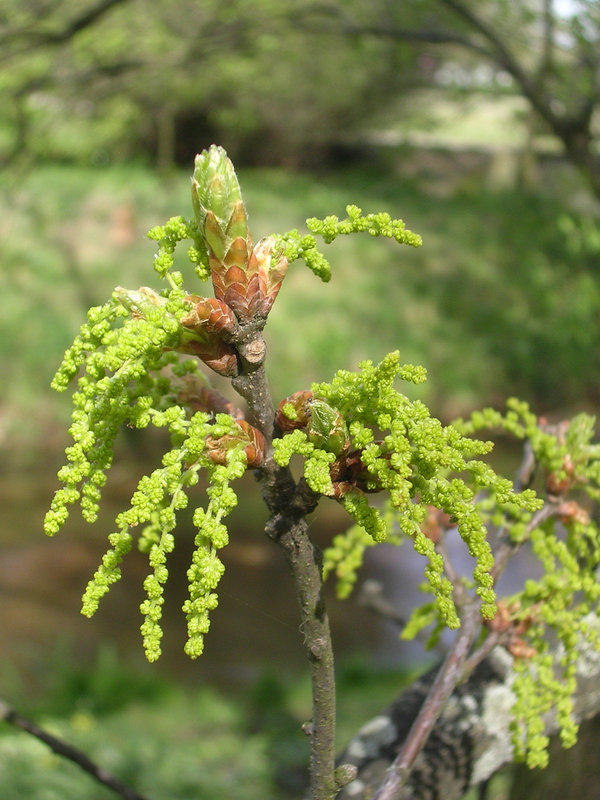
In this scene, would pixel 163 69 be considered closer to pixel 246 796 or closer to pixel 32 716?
pixel 32 716

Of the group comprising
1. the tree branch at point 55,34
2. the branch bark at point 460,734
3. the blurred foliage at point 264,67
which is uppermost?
the blurred foliage at point 264,67

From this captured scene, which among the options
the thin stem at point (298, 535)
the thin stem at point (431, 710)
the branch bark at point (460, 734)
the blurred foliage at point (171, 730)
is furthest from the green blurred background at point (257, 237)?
the thin stem at point (298, 535)

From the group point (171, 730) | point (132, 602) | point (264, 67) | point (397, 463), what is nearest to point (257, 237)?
point (264, 67)

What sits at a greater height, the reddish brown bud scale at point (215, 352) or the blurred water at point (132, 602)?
the reddish brown bud scale at point (215, 352)

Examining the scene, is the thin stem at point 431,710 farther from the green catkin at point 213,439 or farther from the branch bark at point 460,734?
the green catkin at point 213,439

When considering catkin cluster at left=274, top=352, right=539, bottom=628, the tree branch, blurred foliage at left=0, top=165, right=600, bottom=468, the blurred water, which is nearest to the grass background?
blurred foliage at left=0, top=165, right=600, bottom=468

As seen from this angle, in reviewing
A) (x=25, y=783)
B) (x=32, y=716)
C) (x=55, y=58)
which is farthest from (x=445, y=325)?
(x=25, y=783)
